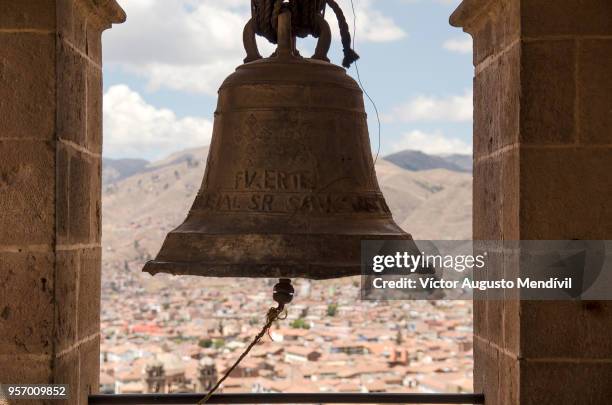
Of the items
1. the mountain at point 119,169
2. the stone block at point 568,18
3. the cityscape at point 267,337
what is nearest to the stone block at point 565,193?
the stone block at point 568,18

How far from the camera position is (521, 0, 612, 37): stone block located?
2654 millimetres

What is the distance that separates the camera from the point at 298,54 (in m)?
2.79

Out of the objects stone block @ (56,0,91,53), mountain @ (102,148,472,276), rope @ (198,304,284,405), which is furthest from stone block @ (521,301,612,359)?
mountain @ (102,148,472,276)

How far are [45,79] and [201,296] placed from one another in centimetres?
3558

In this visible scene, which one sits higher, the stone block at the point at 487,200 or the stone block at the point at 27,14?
the stone block at the point at 27,14

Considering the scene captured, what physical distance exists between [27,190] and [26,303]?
322mm

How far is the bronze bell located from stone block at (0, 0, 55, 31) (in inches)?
21.7

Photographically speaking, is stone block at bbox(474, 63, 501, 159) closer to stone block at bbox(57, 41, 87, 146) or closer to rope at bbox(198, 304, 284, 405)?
rope at bbox(198, 304, 284, 405)

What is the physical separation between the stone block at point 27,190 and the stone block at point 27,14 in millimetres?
339

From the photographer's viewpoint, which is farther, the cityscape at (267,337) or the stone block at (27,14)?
the cityscape at (267,337)

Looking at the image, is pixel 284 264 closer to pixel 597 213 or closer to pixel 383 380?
pixel 597 213

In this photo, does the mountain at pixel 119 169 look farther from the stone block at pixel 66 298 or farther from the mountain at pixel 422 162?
the stone block at pixel 66 298

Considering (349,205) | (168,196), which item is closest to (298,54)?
(349,205)

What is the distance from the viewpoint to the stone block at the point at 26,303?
2566mm
